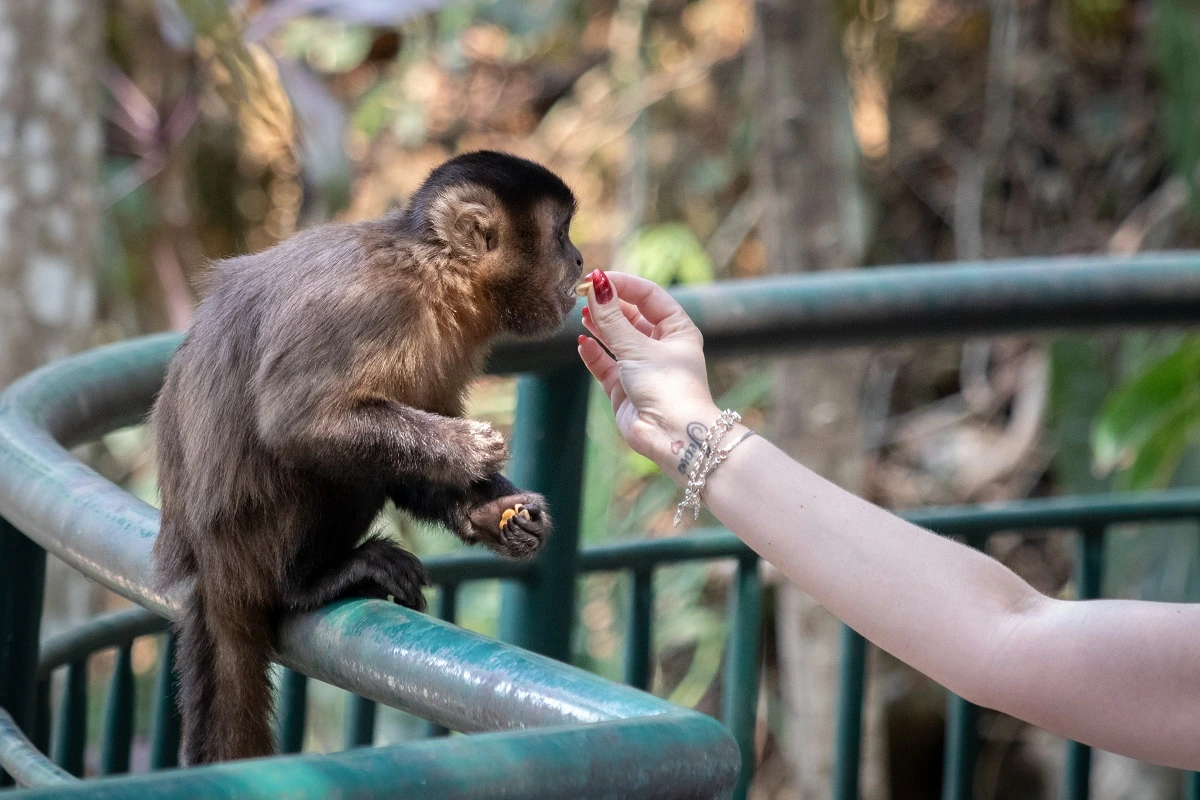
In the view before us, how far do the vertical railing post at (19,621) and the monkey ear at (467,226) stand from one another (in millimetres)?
608

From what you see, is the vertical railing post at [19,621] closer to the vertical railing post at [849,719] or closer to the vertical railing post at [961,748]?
the vertical railing post at [849,719]

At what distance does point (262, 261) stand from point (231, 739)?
21.6 inches

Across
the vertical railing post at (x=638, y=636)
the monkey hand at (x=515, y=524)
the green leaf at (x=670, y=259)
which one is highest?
the green leaf at (x=670, y=259)

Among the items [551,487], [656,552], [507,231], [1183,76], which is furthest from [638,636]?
[1183,76]

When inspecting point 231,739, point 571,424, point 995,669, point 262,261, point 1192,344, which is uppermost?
point 1192,344

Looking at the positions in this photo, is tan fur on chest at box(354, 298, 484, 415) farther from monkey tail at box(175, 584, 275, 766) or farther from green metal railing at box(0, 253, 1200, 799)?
monkey tail at box(175, 584, 275, 766)

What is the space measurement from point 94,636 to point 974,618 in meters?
0.94

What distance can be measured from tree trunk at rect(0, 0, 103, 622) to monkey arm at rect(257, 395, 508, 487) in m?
1.52

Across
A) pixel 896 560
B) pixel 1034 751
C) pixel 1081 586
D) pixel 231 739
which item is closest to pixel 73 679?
pixel 231 739

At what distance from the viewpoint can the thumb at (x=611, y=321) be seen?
146cm

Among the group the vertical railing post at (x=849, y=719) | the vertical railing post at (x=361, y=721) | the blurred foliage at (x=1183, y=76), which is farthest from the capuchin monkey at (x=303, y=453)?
the blurred foliage at (x=1183, y=76)

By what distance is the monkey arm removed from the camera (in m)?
1.48

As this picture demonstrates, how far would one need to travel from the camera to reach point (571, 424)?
1.68m

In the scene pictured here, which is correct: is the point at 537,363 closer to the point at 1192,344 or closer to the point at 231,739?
the point at 231,739
